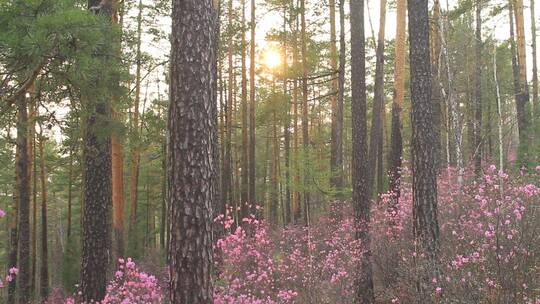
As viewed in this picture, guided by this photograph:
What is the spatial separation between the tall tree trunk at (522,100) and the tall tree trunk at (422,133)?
9522 mm

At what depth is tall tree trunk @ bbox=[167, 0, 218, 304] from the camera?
12.4ft

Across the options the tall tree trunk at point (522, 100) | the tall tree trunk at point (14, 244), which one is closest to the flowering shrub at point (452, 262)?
the tall tree trunk at point (522, 100)

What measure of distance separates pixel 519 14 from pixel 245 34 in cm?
1143

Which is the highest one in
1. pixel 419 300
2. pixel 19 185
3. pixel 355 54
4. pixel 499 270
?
pixel 355 54

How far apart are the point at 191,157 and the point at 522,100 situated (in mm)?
15994

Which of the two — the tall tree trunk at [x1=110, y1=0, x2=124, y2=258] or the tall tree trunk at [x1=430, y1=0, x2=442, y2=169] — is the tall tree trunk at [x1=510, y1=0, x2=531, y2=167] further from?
the tall tree trunk at [x1=110, y1=0, x2=124, y2=258]

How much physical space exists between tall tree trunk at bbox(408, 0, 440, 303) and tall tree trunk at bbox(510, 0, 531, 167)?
9522 mm

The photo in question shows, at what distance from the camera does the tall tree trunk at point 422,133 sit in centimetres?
629

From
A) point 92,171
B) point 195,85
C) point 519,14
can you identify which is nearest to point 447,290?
point 195,85

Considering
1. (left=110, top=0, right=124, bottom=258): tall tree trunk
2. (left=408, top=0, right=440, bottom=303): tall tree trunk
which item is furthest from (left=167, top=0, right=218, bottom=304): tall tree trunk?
(left=110, top=0, right=124, bottom=258): tall tree trunk

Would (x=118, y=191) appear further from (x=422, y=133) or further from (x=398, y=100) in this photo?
(x=422, y=133)

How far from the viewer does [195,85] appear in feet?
12.9

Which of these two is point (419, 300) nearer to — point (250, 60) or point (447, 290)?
point (447, 290)

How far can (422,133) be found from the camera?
21.2 feet
